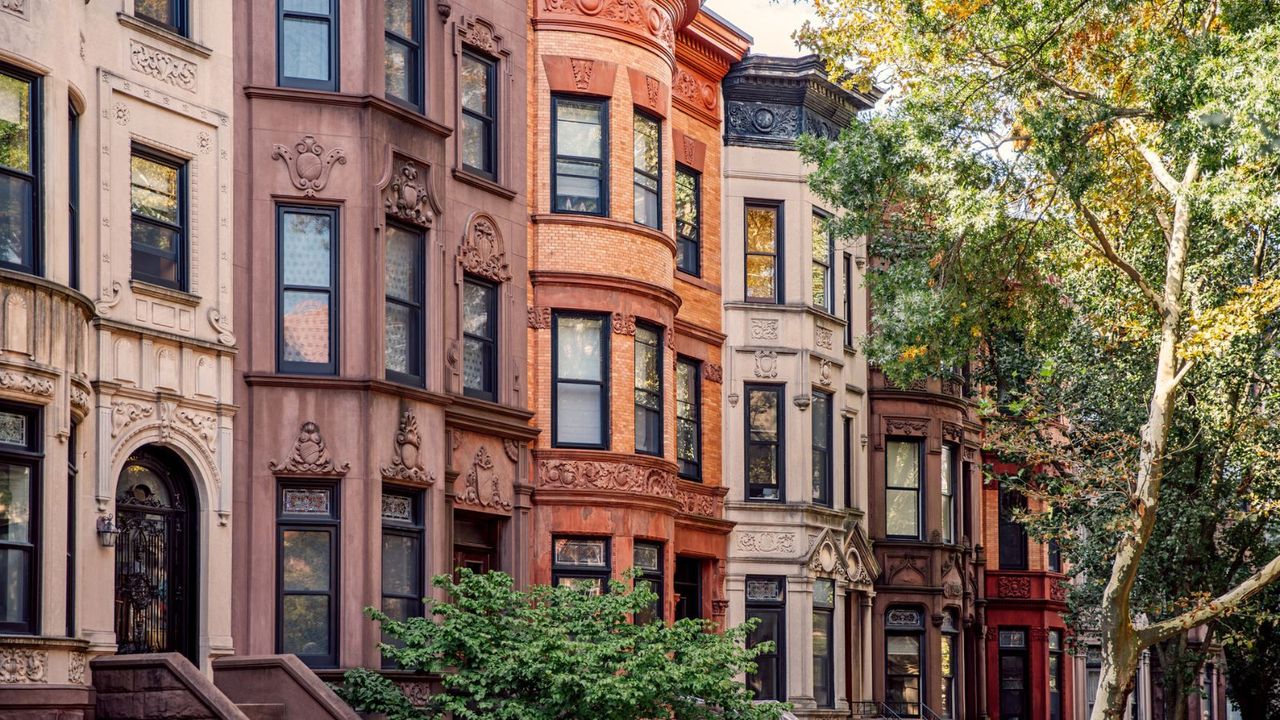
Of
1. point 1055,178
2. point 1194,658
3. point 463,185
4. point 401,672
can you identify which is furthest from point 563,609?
point 1194,658

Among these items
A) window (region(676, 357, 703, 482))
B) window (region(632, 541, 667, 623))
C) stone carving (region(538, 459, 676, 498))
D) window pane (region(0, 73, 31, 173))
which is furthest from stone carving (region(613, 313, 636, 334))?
window pane (region(0, 73, 31, 173))

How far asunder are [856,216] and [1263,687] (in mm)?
19007

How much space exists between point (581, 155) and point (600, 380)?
11.7 ft

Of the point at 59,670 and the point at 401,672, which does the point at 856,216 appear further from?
the point at 59,670

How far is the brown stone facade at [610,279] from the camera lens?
94.5ft

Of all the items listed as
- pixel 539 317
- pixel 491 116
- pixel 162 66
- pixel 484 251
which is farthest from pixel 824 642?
pixel 162 66

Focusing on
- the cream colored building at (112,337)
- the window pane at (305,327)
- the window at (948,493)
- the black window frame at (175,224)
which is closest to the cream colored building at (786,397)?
the window at (948,493)

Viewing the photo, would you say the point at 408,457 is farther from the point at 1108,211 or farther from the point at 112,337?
the point at 1108,211

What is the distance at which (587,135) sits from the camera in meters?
29.7

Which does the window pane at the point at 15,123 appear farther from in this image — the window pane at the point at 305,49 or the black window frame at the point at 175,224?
the window pane at the point at 305,49

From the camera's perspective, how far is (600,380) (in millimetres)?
29391

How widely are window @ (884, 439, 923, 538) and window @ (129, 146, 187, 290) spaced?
809 inches

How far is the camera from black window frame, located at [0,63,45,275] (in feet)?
60.6

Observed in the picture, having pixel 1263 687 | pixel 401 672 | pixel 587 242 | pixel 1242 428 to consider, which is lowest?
pixel 1263 687
